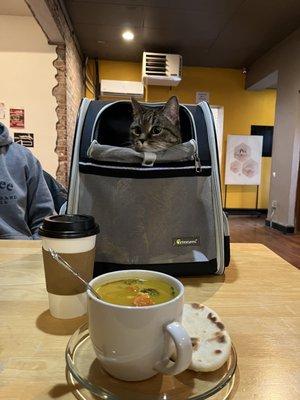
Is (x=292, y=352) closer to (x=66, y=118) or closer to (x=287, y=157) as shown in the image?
(x=66, y=118)

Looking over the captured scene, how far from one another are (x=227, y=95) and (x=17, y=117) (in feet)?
10.6

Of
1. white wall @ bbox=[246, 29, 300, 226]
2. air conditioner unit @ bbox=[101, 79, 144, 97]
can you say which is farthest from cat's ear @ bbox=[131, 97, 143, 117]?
air conditioner unit @ bbox=[101, 79, 144, 97]

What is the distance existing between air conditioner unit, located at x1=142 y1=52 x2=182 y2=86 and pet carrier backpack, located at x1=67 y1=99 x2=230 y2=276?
12.4 ft

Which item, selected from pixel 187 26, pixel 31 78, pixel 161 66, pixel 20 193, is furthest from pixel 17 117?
pixel 20 193

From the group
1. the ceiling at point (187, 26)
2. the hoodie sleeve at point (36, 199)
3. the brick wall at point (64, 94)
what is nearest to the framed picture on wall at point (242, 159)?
the ceiling at point (187, 26)

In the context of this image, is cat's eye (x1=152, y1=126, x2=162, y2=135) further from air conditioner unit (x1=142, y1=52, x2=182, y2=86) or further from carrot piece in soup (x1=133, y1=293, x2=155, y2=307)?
air conditioner unit (x1=142, y1=52, x2=182, y2=86)

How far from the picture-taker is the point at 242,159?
15.9 feet

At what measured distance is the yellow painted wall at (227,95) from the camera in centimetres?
457

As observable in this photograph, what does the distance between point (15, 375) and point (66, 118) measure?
10.6 ft

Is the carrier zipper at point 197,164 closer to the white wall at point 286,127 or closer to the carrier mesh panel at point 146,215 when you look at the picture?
the carrier mesh panel at point 146,215

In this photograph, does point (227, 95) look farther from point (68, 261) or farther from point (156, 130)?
point (68, 261)

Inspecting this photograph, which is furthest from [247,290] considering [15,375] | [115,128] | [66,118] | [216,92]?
[216,92]

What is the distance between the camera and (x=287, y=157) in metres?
3.73

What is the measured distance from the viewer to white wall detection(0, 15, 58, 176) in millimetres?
3090
